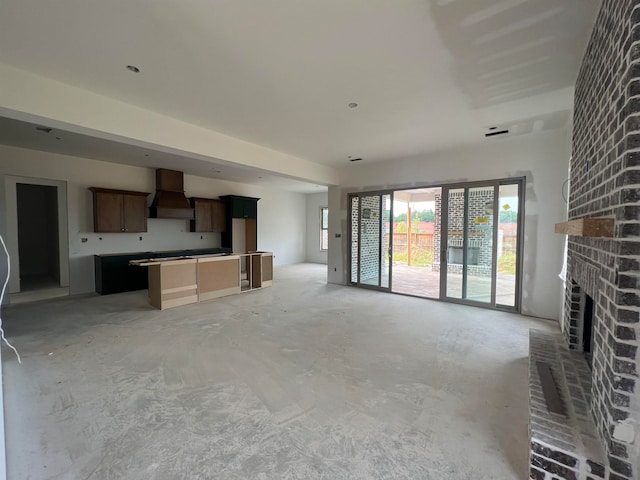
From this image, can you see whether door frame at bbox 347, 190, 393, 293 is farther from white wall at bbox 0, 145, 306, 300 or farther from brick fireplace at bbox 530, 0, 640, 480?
brick fireplace at bbox 530, 0, 640, 480

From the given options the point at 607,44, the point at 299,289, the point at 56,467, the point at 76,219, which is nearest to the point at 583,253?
the point at 607,44

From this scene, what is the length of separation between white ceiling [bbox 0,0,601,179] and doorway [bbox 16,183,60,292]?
7020mm

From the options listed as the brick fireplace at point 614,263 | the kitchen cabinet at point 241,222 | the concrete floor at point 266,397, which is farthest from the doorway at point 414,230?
the brick fireplace at point 614,263

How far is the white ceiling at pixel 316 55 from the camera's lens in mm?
1957

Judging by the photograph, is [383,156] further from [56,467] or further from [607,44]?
[56,467]

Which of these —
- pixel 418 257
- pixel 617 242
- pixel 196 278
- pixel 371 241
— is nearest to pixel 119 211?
pixel 196 278

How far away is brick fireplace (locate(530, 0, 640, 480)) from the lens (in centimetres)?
130

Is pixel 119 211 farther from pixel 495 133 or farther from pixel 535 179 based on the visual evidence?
pixel 535 179

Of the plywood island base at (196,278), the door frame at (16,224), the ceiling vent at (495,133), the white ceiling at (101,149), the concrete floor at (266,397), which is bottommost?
the concrete floor at (266,397)

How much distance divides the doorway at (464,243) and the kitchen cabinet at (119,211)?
15.9ft

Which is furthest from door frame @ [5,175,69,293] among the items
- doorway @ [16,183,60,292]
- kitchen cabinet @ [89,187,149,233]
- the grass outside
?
the grass outside

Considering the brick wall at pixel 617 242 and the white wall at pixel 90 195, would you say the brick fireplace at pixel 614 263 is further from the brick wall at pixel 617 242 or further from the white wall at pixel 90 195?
the white wall at pixel 90 195

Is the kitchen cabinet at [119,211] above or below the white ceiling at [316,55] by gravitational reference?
below

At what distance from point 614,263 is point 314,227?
32.8ft
